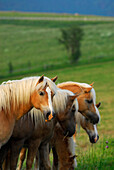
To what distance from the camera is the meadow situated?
13920 mm

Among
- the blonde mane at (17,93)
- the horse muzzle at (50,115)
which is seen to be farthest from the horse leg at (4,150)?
the horse muzzle at (50,115)

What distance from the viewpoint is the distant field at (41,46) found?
4778cm

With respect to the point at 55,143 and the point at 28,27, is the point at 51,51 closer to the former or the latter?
the point at 28,27

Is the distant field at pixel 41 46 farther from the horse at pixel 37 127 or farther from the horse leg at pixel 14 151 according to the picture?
the horse leg at pixel 14 151

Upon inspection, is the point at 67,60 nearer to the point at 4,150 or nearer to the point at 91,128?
the point at 91,128

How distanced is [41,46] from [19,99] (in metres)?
58.7

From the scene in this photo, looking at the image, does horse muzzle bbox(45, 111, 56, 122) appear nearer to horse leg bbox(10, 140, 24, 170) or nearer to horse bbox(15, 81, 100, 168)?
horse leg bbox(10, 140, 24, 170)

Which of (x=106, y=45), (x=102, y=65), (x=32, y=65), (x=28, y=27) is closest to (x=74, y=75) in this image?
(x=102, y=65)

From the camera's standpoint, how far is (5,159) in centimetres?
600

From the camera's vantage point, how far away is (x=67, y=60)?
49.5 m

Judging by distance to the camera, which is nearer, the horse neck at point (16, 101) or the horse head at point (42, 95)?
the horse head at point (42, 95)

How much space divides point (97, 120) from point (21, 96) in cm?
216

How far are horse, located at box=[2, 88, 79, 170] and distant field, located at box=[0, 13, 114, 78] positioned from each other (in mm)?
33967

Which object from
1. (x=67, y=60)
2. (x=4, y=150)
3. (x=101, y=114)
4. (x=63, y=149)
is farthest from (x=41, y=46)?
(x=4, y=150)
